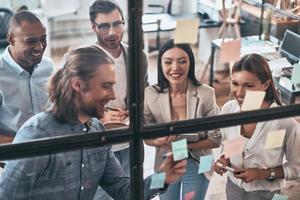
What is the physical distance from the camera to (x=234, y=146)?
59.6 inches

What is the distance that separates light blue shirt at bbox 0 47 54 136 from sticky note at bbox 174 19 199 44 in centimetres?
56

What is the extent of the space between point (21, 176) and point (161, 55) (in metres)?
0.68

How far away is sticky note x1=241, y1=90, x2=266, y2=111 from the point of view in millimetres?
1388

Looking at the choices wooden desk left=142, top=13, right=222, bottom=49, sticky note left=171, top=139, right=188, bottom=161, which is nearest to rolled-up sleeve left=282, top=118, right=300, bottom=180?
sticky note left=171, top=139, right=188, bottom=161

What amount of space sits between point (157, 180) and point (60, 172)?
0.30 meters

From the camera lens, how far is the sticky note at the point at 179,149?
140cm

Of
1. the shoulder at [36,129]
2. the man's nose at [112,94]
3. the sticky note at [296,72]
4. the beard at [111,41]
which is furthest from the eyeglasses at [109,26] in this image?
the sticky note at [296,72]

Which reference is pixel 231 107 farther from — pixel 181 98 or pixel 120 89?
pixel 120 89

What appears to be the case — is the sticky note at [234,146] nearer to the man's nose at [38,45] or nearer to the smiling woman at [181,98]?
the smiling woman at [181,98]

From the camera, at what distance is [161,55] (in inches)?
62.9

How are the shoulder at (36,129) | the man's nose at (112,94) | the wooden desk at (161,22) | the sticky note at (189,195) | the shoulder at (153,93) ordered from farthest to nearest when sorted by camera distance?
the wooden desk at (161,22), the sticky note at (189,195), the shoulder at (153,93), the man's nose at (112,94), the shoulder at (36,129)

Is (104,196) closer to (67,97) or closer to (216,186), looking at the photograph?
(67,97)

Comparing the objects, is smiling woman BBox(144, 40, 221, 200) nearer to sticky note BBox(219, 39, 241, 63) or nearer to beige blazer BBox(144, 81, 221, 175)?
beige blazer BBox(144, 81, 221, 175)

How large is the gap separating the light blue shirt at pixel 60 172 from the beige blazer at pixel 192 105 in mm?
243
